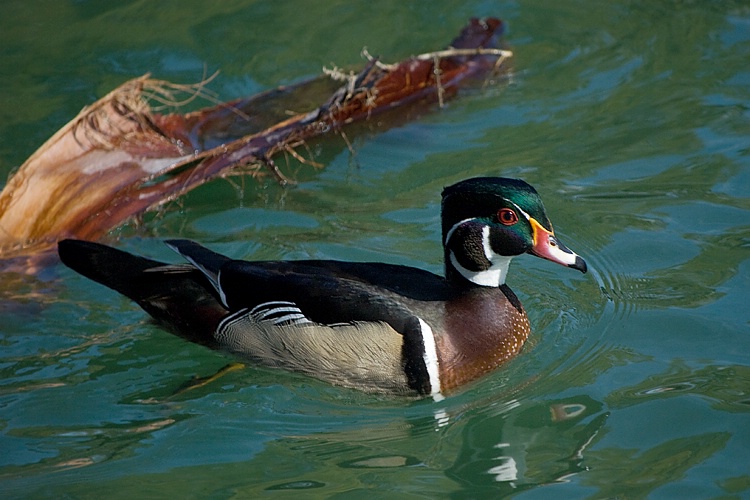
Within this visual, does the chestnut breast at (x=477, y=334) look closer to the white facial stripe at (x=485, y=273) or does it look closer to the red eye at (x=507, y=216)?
the white facial stripe at (x=485, y=273)

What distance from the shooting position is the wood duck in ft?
17.9

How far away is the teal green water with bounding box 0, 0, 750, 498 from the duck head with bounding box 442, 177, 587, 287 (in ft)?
2.17

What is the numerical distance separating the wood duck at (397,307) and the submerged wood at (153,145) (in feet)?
5.17

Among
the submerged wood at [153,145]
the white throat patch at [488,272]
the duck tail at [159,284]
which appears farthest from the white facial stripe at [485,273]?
the submerged wood at [153,145]

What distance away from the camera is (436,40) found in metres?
9.79

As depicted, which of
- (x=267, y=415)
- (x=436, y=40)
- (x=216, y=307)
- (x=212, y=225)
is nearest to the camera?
(x=267, y=415)

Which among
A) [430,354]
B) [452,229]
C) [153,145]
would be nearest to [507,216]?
[452,229]

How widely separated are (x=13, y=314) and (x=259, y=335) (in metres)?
1.73

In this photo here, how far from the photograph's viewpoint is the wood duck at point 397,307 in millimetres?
5453

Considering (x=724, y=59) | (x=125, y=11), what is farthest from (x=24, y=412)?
(x=724, y=59)

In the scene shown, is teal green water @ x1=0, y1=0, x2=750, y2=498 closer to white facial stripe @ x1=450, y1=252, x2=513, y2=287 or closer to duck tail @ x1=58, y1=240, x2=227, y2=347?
duck tail @ x1=58, y1=240, x2=227, y2=347

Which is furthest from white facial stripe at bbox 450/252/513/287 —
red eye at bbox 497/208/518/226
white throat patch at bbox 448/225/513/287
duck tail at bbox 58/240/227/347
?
duck tail at bbox 58/240/227/347

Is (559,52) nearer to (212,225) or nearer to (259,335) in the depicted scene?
(212,225)

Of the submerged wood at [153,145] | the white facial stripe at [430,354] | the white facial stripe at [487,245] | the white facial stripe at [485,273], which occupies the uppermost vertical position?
the submerged wood at [153,145]
